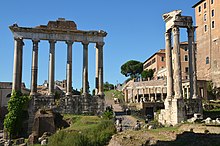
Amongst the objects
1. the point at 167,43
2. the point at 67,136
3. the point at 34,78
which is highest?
the point at 167,43

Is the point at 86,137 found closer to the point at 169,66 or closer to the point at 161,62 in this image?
the point at 169,66

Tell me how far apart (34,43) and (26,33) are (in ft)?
4.71

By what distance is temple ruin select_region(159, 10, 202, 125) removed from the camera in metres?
27.0

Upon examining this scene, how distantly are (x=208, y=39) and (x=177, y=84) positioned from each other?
101 ft

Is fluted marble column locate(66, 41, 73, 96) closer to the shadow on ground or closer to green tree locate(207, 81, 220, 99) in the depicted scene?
the shadow on ground

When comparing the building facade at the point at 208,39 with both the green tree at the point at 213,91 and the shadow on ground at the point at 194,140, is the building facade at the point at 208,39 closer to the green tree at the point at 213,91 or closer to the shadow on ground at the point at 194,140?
the green tree at the point at 213,91

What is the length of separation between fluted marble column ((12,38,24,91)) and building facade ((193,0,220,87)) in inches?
1313

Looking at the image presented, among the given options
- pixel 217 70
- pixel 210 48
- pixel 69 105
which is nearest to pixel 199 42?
pixel 210 48

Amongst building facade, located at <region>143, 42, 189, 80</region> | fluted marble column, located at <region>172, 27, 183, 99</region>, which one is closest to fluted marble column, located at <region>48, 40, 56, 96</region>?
fluted marble column, located at <region>172, 27, 183, 99</region>

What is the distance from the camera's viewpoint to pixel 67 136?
17.6 m

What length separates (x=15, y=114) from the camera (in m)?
31.6

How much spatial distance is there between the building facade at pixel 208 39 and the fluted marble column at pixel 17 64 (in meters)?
33.4

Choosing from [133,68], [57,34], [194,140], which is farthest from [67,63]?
[133,68]

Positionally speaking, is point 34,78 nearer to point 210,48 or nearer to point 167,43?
point 167,43
